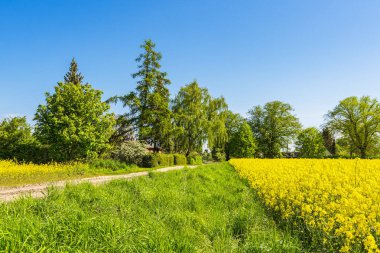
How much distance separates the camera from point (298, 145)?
62125mm

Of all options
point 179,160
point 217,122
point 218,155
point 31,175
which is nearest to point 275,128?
point 218,155

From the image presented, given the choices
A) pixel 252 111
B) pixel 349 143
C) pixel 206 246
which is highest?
pixel 252 111

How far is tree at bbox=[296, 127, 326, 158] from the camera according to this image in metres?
57.7

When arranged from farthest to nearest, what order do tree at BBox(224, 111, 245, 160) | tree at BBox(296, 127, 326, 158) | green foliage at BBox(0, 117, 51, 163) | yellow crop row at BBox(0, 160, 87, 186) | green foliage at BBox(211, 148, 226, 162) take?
1. tree at BBox(224, 111, 245, 160)
2. tree at BBox(296, 127, 326, 158)
3. green foliage at BBox(211, 148, 226, 162)
4. green foliage at BBox(0, 117, 51, 163)
5. yellow crop row at BBox(0, 160, 87, 186)

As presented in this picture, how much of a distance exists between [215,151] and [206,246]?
5760 cm

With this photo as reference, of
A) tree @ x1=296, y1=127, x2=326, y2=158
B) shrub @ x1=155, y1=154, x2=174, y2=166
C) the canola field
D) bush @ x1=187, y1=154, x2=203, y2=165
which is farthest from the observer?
tree @ x1=296, y1=127, x2=326, y2=158

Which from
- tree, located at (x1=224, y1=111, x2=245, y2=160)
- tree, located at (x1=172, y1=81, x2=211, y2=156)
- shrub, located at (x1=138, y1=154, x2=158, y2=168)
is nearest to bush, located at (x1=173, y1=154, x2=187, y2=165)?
tree, located at (x1=172, y1=81, x2=211, y2=156)

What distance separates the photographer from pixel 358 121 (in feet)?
164

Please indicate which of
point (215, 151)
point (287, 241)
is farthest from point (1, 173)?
point (215, 151)

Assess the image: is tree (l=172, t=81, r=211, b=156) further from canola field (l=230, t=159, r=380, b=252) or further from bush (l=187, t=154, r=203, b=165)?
→ canola field (l=230, t=159, r=380, b=252)

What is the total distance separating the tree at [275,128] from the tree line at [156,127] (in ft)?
0.78

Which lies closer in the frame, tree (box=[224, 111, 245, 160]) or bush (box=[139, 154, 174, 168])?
bush (box=[139, 154, 174, 168])

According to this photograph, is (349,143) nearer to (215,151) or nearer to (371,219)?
(215,151)

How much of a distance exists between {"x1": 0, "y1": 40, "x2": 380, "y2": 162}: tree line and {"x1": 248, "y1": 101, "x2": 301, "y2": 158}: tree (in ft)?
0.78
